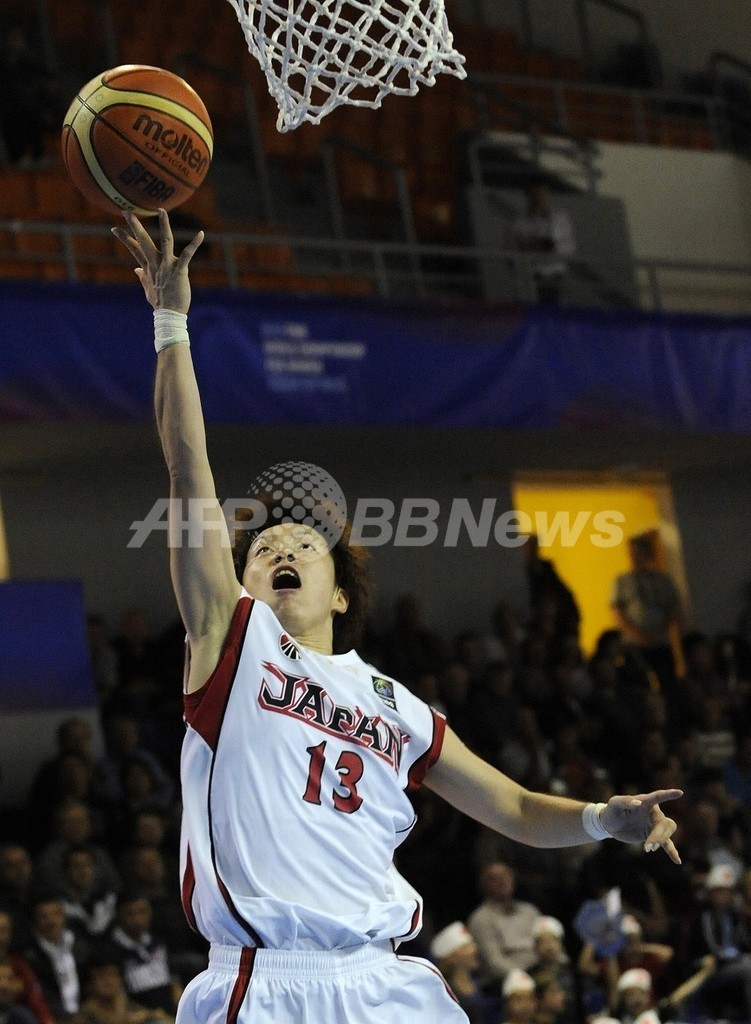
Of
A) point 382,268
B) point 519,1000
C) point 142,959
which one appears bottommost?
point 519,1000

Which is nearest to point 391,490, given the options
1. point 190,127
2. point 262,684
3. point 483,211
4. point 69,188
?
point 483,211

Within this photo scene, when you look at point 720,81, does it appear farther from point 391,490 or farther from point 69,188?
point 69,188

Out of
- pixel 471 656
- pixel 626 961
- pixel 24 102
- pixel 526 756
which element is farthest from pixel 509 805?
pixel 24 102

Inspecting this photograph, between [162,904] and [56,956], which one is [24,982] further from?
[162,904]

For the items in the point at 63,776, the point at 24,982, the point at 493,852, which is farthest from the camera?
the point at 493,852

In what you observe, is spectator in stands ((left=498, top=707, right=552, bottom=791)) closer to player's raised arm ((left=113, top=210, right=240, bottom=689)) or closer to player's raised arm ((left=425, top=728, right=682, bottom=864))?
player's raised arm ((left=425, top=728, right=682, bottom=864))

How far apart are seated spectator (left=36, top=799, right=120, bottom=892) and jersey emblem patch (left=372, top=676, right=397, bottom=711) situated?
14.7 feet

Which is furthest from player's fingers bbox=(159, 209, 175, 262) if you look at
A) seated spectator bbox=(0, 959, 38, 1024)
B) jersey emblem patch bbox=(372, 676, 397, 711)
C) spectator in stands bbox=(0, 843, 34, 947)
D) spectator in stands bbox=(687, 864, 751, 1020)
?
spectator in stands bbox=(687, 864, 751, 1020)

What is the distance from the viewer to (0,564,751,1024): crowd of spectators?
7367 millimetres

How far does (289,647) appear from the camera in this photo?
324 cm

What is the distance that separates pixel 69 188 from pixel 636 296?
4.57 metres

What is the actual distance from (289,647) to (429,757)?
0.47m

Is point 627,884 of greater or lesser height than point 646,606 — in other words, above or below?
below

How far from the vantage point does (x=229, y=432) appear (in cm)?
1033
